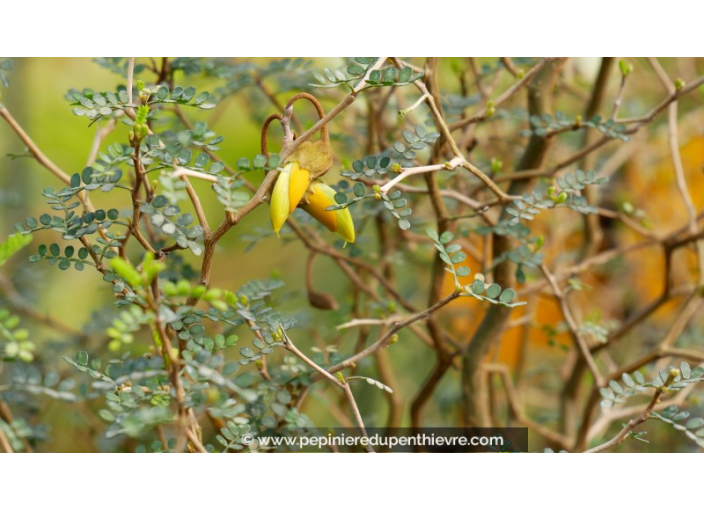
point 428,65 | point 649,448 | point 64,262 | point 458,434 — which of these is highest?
point 428,65

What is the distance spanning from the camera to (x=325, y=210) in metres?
0.58

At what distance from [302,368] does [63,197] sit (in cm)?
29

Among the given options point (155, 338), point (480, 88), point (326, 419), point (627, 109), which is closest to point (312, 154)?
point (155, 338)

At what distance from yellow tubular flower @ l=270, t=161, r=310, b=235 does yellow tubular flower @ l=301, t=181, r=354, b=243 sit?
0.08ft

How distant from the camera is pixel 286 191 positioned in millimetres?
547

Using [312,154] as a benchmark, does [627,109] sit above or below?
above

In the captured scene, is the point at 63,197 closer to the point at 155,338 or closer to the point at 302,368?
the point at 155,338

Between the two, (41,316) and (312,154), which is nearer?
(312,154)

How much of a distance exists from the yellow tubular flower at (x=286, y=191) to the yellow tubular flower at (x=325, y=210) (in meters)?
0.02

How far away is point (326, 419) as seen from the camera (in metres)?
1.11

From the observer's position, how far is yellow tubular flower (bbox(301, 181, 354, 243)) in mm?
584

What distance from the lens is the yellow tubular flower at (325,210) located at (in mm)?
584

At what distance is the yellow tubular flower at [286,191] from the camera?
0.54 m

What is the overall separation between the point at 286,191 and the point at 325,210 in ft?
0.17
